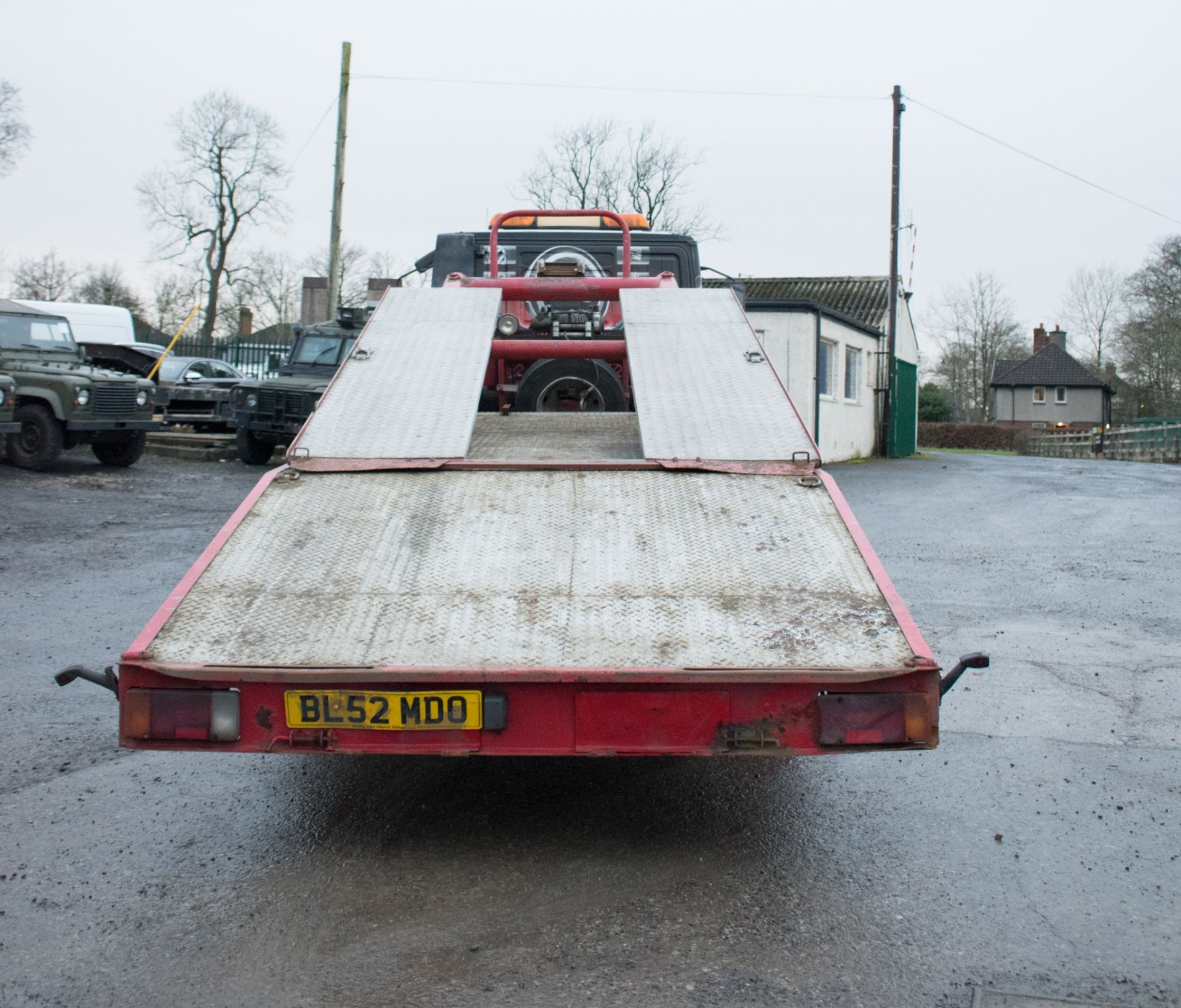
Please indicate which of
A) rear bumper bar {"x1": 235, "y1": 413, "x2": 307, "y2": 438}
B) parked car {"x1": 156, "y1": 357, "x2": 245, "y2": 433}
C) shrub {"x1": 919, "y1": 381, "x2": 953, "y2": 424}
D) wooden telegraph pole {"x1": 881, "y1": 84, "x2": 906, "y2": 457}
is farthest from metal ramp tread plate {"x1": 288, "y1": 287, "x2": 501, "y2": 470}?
shrub {"x1": 919, "y1": 381, "x2": 953, "y2": 424}

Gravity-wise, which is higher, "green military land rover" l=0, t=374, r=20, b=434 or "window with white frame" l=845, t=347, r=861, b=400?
"window with white frame" l=845, t=347, r=861, b=400

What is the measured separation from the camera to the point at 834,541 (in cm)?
374

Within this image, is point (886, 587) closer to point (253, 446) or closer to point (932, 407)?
point (253, 446)

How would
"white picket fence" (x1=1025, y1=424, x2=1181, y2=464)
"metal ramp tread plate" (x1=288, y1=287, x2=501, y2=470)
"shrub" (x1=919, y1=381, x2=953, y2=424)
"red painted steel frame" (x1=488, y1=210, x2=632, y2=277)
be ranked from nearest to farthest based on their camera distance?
"metal ramp tread plate" (x1=288, y1=287, x2=501, y2=470)
"red painted steel frame" (x1=488, y1=210, x2=632, y2=277)
"white picket fence" (x1=1025, y1=424, x2=1181, y2=464)
"shrub" (x1=919, y1=381, x2=953, y2=424)

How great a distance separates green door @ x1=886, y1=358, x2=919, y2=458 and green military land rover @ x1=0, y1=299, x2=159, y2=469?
18438 millimetres

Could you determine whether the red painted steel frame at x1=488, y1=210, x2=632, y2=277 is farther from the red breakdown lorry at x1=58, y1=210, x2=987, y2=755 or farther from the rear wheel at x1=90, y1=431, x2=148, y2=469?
the rear wheel at x1=90, y1=431, x2=148, y2=469

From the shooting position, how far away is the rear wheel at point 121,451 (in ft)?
53.7

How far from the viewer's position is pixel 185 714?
3.22 m

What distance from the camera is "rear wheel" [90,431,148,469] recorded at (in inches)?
645

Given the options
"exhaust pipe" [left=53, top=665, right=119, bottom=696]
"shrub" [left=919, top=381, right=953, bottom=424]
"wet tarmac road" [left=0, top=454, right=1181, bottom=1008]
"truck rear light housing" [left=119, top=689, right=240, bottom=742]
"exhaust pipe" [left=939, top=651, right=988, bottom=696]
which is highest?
"shrub" [left=919, top=381, right=953, bottom=424]

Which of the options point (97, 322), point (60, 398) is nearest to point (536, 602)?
point (60, 398)

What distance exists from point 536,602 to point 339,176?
21694 mm

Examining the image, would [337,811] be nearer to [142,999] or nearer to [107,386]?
[142,999]

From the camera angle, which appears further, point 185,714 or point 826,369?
point 826,369
